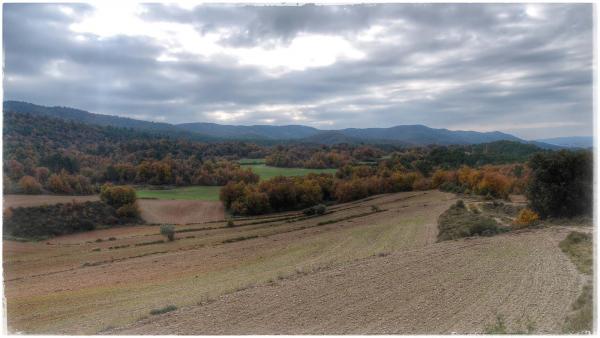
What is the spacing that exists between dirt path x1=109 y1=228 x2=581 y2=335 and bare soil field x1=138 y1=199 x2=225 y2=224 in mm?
22873

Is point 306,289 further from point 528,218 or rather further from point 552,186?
point 552,186

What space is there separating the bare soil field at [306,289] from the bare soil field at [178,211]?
10.4 metres

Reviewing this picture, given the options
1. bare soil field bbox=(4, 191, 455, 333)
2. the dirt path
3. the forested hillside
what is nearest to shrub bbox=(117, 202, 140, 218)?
bare soil field bbox=(4, 191, 455, 333)

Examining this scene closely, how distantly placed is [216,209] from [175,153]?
11.6 metres

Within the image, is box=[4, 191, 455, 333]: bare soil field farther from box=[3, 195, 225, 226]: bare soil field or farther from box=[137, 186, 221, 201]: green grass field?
box=[137, 186, 221, 201]: green grass field

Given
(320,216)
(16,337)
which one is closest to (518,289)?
(16,337)

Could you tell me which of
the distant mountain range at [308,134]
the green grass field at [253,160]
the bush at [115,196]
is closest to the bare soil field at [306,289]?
the bush at [115,196]

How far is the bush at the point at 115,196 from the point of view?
29844 mm

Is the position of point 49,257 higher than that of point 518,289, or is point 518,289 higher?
point 518,289

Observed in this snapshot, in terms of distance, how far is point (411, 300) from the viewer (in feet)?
→ 21.5

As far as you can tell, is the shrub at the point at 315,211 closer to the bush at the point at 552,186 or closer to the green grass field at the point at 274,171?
the green grass field at the point at 274,171

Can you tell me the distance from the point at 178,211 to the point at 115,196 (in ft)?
16.6

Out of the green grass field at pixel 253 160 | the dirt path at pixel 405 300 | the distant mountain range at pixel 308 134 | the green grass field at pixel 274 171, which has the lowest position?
the green grass field at pixel 274 171

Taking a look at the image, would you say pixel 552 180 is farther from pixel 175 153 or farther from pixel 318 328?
pixel 175 153
